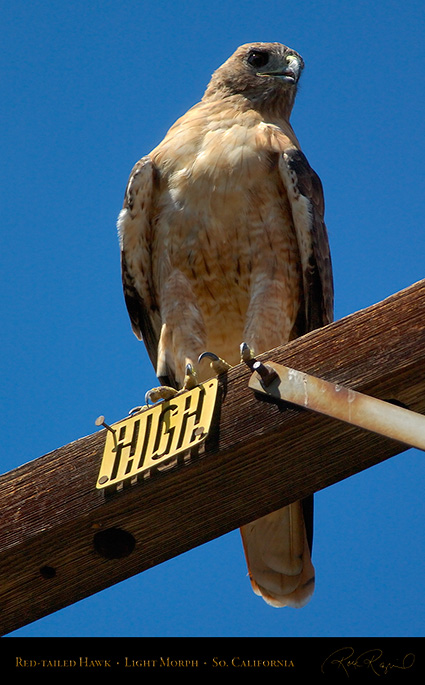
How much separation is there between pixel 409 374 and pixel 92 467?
102 cm

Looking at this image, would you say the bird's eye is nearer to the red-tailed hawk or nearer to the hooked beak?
the hooked beak

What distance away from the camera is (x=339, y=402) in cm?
267

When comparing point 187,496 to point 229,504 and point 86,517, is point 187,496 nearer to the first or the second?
point 229,504

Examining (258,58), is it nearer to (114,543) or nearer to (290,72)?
(290,72)

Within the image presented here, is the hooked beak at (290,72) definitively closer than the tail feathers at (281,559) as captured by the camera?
No

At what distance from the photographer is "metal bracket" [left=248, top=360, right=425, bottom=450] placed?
2.51 metres

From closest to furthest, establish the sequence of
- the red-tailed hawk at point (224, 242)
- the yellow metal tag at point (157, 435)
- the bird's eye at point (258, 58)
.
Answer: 1. the yellow metal tag at point (157, 435)
2. the red-tailed hawk at point (224, 242)
3. the bird's eye at point (258, 58)

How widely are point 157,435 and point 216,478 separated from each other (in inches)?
9.4

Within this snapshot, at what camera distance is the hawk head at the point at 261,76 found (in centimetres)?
623

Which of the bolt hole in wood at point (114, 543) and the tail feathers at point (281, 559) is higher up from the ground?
the tail feathers at point (281, 559)

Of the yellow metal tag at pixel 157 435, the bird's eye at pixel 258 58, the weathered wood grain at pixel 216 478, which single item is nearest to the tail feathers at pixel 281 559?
the weathered wood grain at pixel 216 478

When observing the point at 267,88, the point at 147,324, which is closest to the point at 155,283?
the point at 147,324
